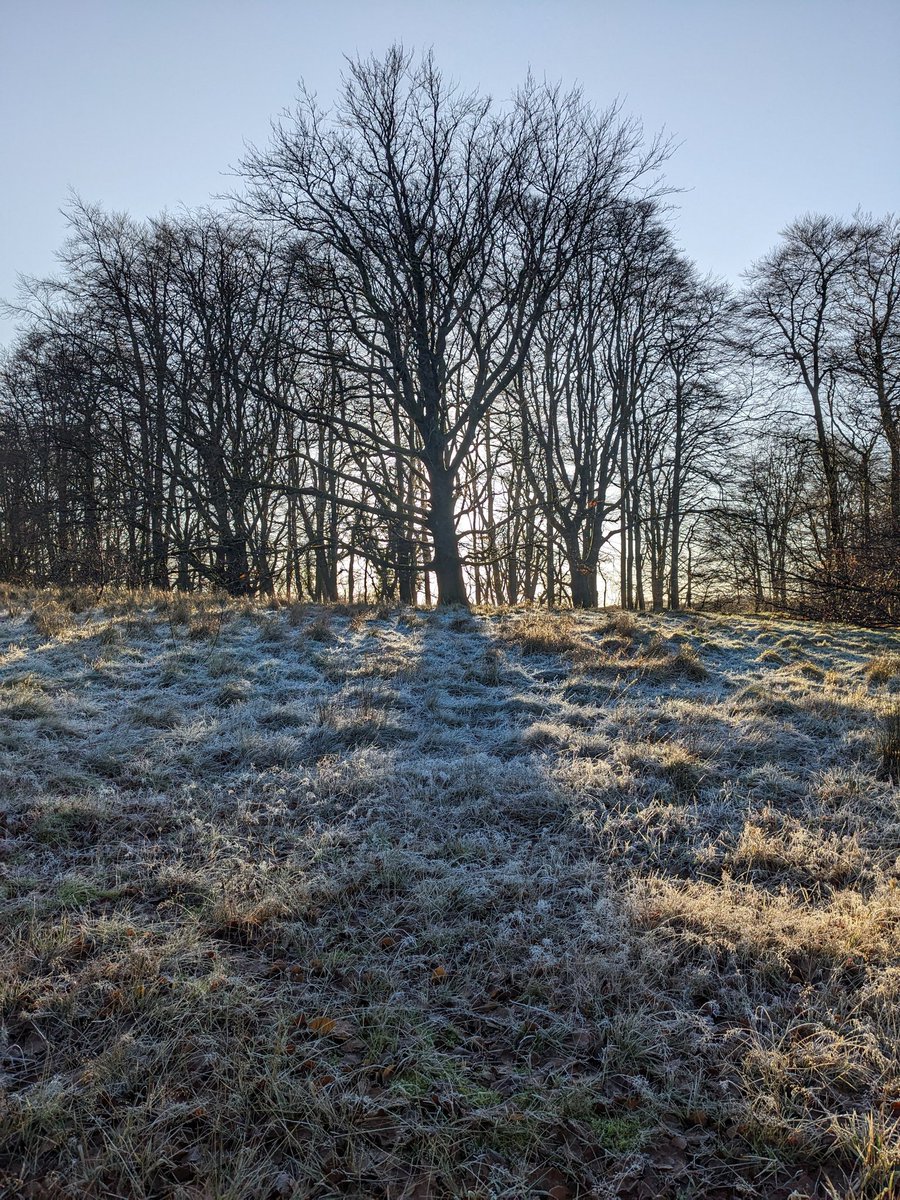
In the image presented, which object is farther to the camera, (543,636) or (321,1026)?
(543,636)

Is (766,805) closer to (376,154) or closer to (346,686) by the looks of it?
(346,686)

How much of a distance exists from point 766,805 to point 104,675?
601 cm

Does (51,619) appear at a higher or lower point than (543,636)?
higher

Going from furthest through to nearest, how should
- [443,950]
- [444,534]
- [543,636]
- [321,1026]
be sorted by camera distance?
[444,534], [543,636], [443,950], [321,1026]

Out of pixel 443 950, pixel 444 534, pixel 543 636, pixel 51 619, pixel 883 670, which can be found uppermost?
pixel 444 534

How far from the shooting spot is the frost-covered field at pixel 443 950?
200 centimetres

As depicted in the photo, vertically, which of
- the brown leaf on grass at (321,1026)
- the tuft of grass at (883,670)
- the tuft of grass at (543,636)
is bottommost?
the brown leaf on grass at (321,1026)

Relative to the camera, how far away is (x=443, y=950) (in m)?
2.92

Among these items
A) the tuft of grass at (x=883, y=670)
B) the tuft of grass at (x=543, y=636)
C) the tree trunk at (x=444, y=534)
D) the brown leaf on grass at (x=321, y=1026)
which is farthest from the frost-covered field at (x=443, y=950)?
the tree trunk at (x=444, y=534)

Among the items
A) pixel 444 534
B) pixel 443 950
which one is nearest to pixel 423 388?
pixel 444 534

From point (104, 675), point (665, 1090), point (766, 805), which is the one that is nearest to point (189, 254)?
point (104, 675)

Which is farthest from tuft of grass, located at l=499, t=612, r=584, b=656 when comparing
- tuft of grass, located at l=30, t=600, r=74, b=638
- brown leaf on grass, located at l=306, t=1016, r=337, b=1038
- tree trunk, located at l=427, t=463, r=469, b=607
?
brown leaf on grass, located at l=306, t=1016, r=337, b=1038

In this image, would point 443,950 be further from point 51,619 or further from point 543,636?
point 51,619

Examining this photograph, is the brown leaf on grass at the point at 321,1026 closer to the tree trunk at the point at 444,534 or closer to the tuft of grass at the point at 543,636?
the tuft of grass at the point at 543,636
